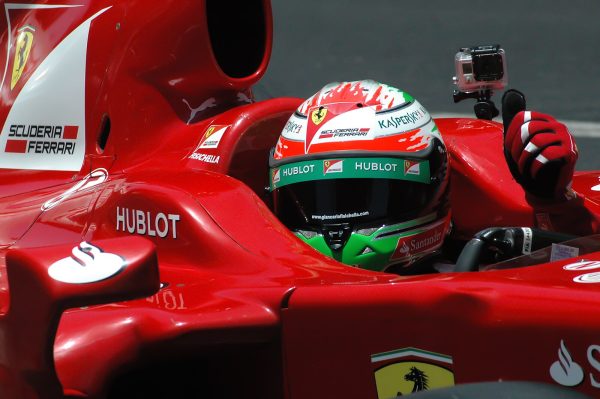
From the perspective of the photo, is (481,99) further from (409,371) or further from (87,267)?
(87,267)

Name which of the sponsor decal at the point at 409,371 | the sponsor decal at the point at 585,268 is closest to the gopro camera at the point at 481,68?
the sponsor decal at the point at 585,268

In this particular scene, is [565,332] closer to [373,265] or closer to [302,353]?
[302,353]

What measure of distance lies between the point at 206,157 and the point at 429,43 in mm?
5148

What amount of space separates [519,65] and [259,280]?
5752 millimetres

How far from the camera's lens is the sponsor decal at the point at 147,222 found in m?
2.82

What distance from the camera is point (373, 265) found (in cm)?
279

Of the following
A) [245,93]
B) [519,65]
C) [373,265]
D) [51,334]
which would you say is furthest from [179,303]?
[519,65]

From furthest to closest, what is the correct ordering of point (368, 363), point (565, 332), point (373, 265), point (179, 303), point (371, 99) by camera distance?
point (371, 99) → point (373, 265) → point (179, 303) → point (368, 363) → point (565, 332)

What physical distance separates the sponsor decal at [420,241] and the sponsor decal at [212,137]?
714 millimetres

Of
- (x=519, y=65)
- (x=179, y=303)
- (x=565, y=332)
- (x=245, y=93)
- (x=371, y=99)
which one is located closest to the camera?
(x=565, y=332)

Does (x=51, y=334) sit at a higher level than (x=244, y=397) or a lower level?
higher

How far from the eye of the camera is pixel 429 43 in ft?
26.7

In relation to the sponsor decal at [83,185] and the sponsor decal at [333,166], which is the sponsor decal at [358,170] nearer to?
the sponsor decal at [333,166]

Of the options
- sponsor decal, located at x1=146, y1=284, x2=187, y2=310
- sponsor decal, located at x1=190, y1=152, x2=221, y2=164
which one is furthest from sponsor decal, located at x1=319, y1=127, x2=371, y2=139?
sponsor decal, located at x1=146, y1=284, x2=187, y2=310
